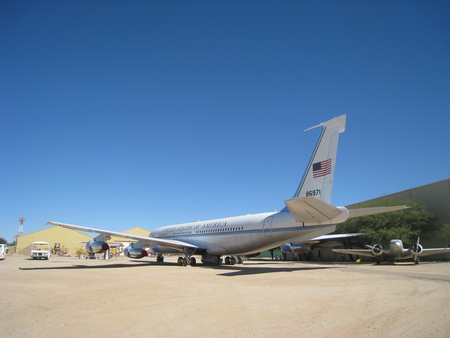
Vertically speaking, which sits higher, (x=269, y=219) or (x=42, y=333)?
(x=269, y=219)

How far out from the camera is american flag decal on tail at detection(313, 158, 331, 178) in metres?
16.0

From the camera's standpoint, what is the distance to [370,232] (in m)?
32.8

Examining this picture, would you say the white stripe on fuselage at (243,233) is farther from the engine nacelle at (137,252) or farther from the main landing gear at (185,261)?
the engine nacelle at (137,252)

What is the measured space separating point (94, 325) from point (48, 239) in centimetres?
7347

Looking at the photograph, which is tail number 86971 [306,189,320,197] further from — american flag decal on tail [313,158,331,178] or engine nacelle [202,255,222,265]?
engine nacelle [202,255,222,265]

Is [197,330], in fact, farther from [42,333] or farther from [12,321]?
[12,321]

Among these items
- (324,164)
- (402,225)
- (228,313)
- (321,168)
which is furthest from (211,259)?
(402,225)

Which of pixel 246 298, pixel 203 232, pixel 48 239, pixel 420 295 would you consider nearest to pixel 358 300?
pixel 420 295

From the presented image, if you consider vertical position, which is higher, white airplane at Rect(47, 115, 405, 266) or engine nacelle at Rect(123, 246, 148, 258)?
white airplane at Rect(47, 115, 405, 266)

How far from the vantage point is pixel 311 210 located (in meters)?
13.6

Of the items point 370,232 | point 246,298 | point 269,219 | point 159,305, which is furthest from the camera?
point 370,232

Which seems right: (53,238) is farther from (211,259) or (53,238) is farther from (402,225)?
(402,225)

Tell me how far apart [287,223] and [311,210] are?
3874mm

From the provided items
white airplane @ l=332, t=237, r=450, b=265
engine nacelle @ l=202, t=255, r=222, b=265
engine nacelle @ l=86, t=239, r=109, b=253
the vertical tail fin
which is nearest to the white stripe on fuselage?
engine nacelle @ l=202, t=255, r=222, b=265
